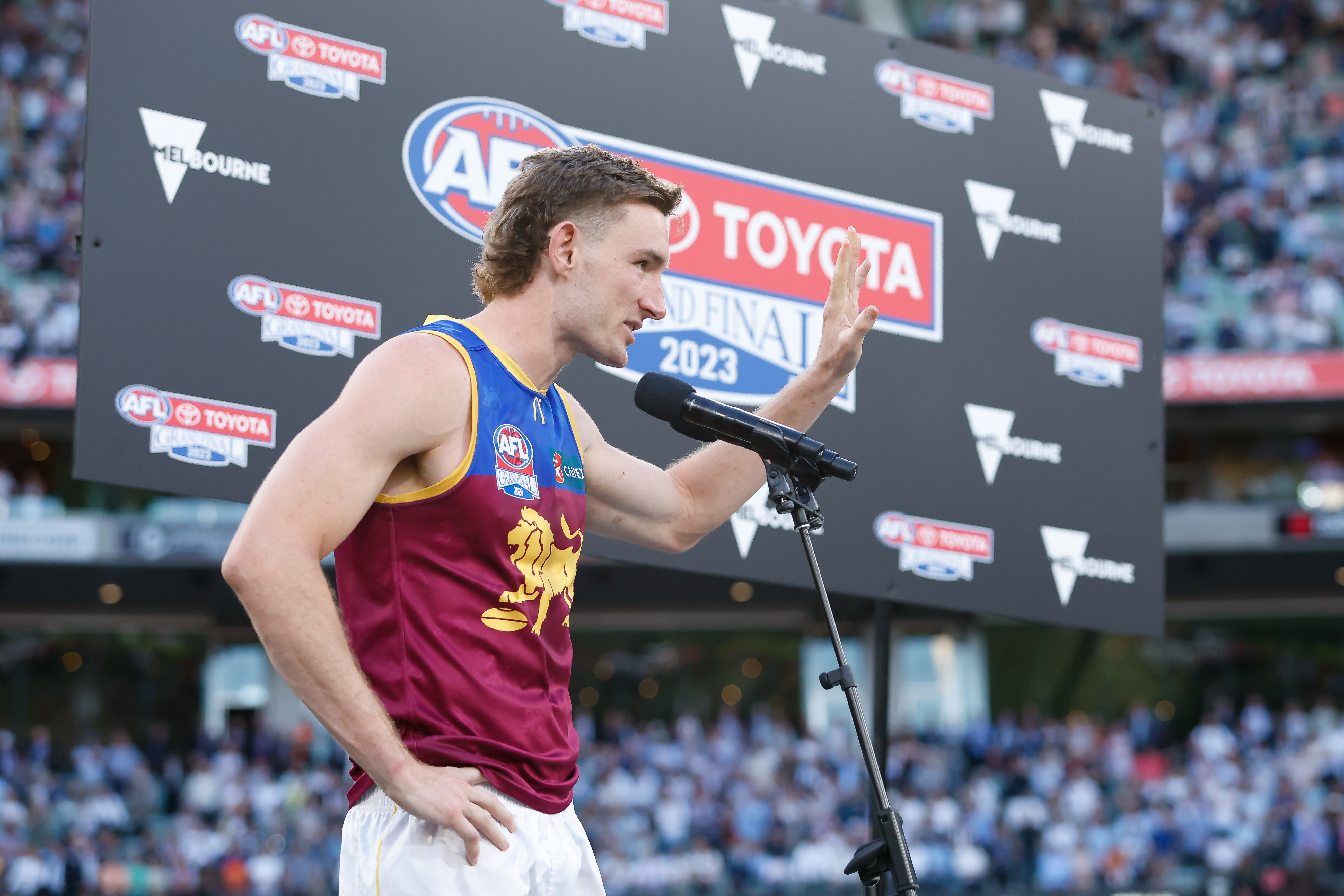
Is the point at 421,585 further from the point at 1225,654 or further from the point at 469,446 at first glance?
the point at 1225,654

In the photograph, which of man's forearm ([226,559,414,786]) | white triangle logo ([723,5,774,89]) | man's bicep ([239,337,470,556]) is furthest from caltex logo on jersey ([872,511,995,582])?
man's forearm ([226,559,414,786])

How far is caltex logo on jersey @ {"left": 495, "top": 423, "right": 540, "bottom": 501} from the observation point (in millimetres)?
2262

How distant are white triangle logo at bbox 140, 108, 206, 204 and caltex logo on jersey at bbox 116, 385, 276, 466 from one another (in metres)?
0.48

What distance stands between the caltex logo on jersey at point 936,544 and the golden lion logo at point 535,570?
2035 mm

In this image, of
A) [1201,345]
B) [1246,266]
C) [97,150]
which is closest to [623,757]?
[1201,345]

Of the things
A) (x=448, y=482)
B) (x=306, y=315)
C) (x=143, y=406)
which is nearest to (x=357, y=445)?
(x=448, y=482)

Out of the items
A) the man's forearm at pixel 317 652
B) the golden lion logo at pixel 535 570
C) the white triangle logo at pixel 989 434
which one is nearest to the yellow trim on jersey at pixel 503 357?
the golden lion logo at pixel 535 570

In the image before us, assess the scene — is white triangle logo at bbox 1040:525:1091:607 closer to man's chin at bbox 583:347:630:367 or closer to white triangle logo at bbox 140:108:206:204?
man's chin at bbox 583:347:630:367

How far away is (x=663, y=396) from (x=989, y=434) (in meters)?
2.14

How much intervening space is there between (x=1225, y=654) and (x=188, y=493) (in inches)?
761

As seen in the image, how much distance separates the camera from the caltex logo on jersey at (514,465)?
7.42 feet

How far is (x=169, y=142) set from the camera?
3.39 meters

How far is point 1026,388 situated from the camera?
457 centimetres

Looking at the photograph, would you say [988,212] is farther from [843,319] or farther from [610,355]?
[610,355]
